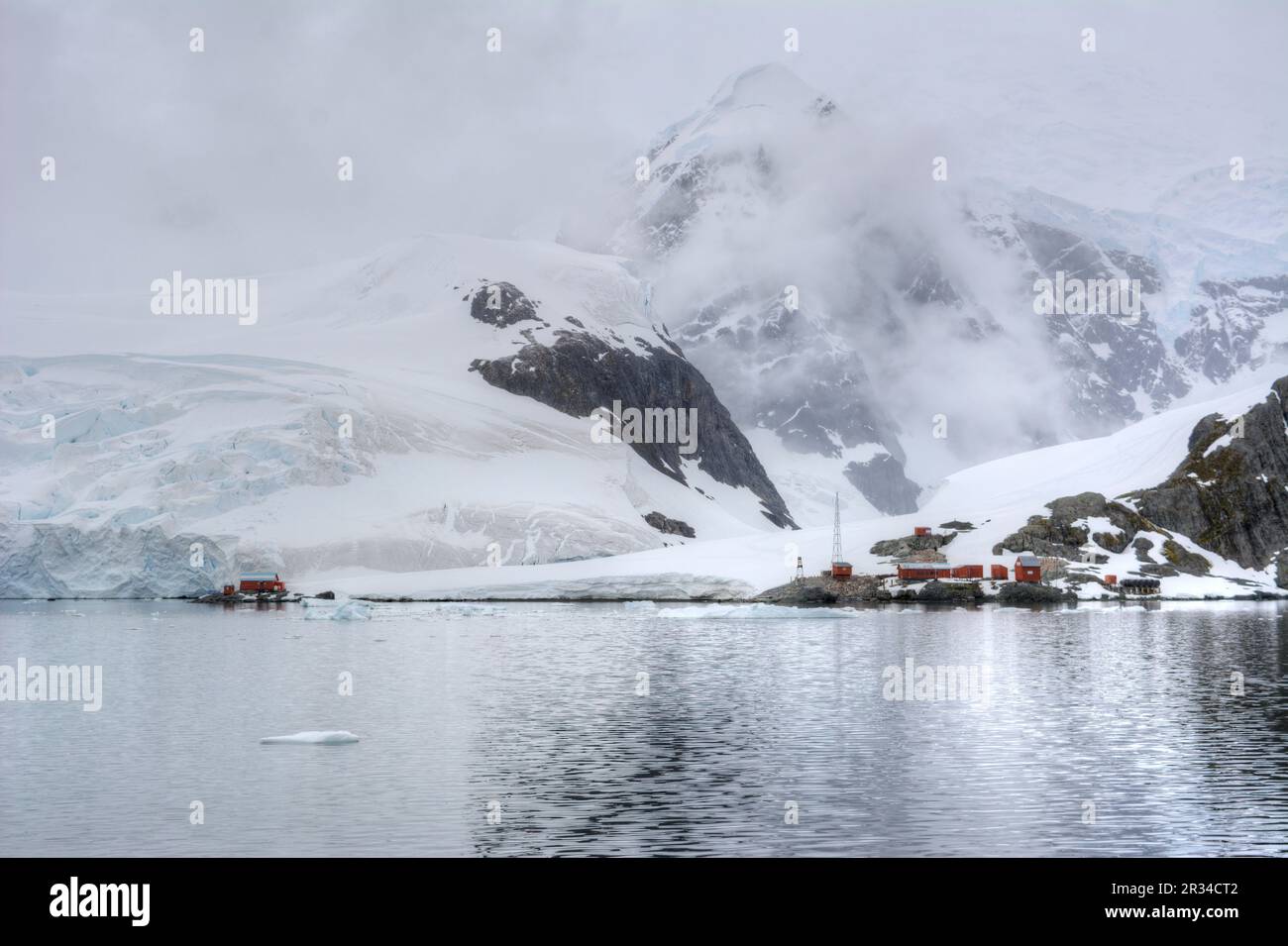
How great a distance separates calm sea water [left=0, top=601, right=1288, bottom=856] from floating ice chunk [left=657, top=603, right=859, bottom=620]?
28886 mm

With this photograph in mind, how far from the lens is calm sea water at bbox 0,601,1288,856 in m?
25.6

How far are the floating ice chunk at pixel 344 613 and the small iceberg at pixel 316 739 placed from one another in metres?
61.2

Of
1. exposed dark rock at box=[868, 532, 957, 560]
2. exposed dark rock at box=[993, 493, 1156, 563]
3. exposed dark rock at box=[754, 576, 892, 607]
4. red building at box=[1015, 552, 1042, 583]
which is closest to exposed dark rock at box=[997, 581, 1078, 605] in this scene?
red building at box=[1015, 552, 1042, 583]

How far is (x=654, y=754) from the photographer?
112 ft

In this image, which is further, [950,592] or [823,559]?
[823,559]

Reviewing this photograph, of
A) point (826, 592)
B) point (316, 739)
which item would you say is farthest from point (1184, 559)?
point (316, 739)

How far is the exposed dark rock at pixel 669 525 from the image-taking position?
613 feet

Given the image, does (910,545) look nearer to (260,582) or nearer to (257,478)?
(260,582)

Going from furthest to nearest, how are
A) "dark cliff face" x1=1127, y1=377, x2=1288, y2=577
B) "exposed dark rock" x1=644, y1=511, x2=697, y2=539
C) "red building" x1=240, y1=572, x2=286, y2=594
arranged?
"exposed dark rock" x1=644, y1=511, x2=697, y2=539 < "dark cliff face" x1=1127, y1=377, x2=1288, y2=577 < "red building" x1=240, y1=572, x2=286, y2=594

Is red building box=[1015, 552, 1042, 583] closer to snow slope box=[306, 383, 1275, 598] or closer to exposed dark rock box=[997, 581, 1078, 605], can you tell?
exposed dark rock box=[997, 581, 1078, 605]

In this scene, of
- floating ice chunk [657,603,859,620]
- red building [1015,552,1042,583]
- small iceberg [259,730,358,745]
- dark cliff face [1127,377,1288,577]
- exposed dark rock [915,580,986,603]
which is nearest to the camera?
small iceberg [259,730,358,745]

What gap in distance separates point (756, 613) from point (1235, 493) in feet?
199
